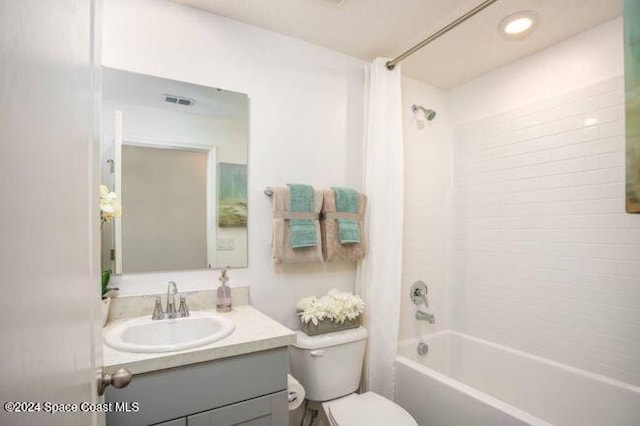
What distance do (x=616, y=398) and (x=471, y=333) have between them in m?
0.83

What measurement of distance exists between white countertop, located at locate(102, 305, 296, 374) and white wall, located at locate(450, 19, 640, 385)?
1.66 m

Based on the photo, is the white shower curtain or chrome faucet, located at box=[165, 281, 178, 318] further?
the white shower curtain

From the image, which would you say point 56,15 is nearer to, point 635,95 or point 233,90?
point 635,95

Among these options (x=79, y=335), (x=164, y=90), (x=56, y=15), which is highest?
(x=164, y=90)

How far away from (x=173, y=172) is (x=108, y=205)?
35cm

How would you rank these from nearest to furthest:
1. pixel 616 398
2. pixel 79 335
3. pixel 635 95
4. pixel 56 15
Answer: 1. pixel 56 15
2. pixel 79 335
3. pixel 635 95
4. pixel 616 398

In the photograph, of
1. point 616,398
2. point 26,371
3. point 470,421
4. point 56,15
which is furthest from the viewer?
point 616,398

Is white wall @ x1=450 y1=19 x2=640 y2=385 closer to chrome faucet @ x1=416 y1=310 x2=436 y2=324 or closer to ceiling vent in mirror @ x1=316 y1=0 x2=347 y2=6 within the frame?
chrome faucet @ x1=416 y1=310 x2=436 y2=324

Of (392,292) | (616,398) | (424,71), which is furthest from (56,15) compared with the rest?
(616,398)

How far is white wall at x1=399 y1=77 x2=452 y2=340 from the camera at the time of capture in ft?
7.77

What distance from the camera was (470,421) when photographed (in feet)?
4.97

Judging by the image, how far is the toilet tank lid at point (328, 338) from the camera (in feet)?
5.35

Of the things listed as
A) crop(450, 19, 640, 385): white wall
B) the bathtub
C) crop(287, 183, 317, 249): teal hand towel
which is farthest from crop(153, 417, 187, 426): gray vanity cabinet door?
crop(450, 19, 640, 385): white wall

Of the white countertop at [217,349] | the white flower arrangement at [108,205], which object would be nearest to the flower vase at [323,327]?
the white countertop at [217,349]
